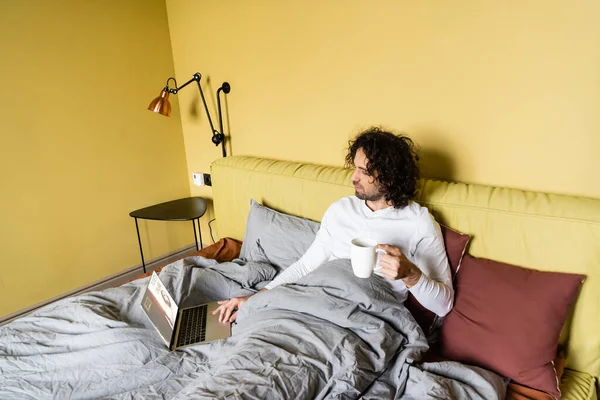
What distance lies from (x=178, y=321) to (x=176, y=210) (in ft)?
4.21

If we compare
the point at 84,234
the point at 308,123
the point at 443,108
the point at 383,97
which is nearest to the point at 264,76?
the point at 308,123

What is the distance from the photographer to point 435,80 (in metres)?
1.51

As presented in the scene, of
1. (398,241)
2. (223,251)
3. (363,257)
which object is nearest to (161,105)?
(223,251)

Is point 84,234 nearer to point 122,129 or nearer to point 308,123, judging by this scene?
point 122,129

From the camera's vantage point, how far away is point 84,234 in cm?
253

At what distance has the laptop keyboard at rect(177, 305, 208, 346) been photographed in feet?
4.50

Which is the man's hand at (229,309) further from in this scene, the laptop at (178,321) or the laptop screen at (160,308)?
the laptop screen at (160,308)

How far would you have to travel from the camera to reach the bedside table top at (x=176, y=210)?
247 centimetres

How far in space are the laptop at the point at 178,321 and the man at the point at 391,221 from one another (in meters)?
0.06

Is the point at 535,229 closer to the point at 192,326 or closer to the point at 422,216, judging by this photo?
the point at 422,216

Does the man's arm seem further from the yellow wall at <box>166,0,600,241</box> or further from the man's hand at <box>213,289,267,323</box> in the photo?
the man's hand at <box>213,289,267,323</box>

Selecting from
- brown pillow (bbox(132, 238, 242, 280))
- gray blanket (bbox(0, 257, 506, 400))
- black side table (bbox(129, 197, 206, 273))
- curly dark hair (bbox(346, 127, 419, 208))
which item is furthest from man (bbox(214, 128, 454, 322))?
black side table (bbox(129, 197, 206, 273))

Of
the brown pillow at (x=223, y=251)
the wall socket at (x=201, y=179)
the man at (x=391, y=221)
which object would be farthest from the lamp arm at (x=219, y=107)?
the man at (x=391, y=221)

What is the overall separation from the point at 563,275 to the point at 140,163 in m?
2.55
